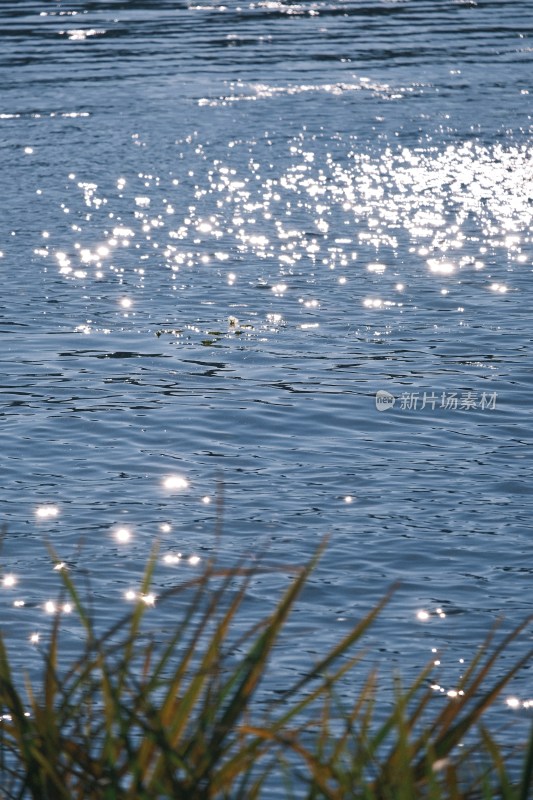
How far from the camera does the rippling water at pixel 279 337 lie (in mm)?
9070

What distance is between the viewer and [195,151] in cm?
2172

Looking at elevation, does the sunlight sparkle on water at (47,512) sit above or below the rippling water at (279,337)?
below

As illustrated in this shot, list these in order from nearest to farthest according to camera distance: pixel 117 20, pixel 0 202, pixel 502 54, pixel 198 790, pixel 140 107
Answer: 1. pixel 198 790
2. pixel 0 202
3. pixel 140 107
4. pixel 502 54
5. pixel 117 20

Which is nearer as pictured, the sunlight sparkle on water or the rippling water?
the rippling water

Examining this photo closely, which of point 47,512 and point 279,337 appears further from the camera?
point 279,337

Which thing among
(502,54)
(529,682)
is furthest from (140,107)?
(529,682)

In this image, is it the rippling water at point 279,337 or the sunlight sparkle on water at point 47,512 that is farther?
the sunlight sparkle on water at point 47,512

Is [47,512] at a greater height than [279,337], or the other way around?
[279,337]

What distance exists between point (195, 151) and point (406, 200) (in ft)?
14.1

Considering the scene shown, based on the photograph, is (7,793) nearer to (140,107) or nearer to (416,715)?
(416,715)

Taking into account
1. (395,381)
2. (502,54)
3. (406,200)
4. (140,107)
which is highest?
(502,54)

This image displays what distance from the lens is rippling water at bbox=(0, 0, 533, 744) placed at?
9.07 meters

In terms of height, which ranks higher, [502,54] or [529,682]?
[502,54]

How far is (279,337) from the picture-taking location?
1362 cm
